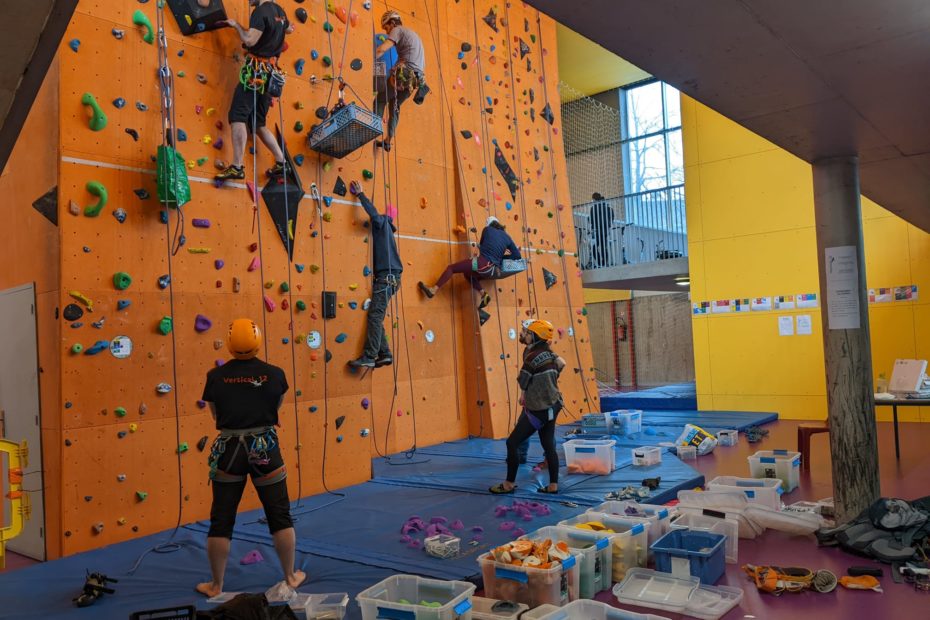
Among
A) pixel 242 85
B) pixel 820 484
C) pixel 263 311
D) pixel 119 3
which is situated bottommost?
pixel 820 484

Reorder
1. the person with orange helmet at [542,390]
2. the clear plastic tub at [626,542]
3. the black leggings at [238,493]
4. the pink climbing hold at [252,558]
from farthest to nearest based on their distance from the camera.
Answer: the person with orange helmet at [542,390]
the pink climbing hold at [252,558]
the clear plastic tub at [626,542]
the black leggings at [238,493]

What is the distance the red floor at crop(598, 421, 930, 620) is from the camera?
3.28 meters

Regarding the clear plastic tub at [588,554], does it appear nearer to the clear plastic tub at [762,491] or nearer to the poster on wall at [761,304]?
the clear plastic tub at [762,491]

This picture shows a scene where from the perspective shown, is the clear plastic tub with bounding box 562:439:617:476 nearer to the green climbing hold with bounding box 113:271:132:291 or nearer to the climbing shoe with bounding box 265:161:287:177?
the climbing shoe with bounding box 265:161:287:177

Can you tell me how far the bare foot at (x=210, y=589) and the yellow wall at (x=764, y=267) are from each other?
8934mm

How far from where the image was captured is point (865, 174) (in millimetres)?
5469

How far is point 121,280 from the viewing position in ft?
15.9

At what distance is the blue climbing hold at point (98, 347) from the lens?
4688 mm

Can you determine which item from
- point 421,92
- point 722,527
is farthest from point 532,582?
point 421,92

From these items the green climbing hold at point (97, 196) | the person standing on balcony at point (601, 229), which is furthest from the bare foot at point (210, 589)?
the person standing on balcony at point (601, 229)

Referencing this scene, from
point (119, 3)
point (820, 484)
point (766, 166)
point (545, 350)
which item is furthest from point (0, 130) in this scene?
point (766, 166)

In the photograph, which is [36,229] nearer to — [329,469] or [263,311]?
[263,311]

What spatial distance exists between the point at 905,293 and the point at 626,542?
761 centimetres

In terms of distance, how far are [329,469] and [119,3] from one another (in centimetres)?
394
